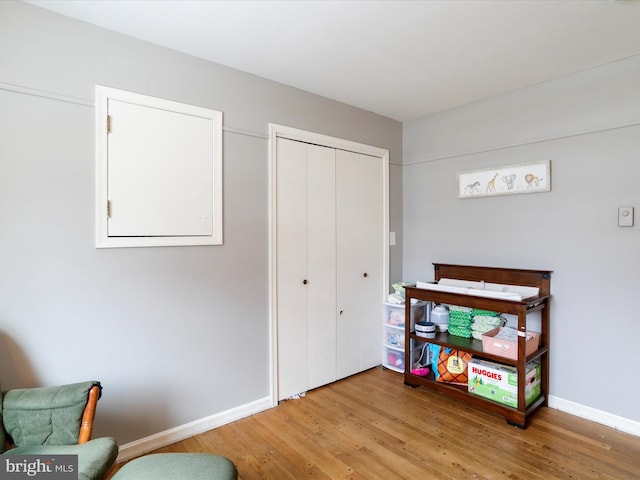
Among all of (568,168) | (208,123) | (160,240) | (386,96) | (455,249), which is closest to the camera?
(160,240)

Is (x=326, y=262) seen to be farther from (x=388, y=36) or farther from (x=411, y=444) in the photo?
(x=388, y=36)

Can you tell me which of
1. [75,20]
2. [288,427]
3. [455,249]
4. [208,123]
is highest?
[75,20]

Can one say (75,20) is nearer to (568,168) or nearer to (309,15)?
(309,15)

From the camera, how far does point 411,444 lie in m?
2.22

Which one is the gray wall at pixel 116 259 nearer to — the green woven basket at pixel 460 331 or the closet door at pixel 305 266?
the closet door at pixel 305 266

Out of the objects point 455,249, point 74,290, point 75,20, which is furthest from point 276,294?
point 75,20

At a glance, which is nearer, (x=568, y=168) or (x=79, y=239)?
(x=79, y=239)

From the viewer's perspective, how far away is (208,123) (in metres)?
2.38

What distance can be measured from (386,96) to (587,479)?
291cm

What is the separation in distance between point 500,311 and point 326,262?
140 cm

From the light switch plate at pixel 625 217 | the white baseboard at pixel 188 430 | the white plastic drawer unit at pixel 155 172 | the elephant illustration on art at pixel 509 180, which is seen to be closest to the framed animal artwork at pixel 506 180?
the elephant illustration on art at pixel 509 180

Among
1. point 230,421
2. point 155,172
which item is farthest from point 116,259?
point 230,421

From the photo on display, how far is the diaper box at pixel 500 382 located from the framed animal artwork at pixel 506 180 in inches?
54.3

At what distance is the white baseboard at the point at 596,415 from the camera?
234cm
